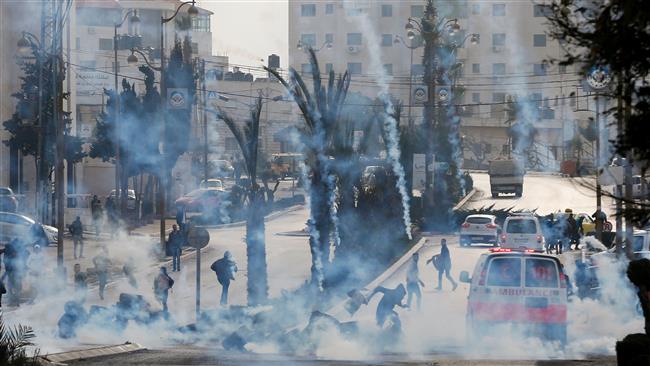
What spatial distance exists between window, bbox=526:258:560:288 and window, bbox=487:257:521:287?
0.57 ft

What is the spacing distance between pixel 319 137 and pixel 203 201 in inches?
1085

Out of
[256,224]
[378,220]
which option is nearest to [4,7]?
[378,220]

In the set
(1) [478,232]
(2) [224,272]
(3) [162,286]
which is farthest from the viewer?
(1) [478,232]

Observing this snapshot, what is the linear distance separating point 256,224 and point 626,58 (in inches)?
872

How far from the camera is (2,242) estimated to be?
40.5m

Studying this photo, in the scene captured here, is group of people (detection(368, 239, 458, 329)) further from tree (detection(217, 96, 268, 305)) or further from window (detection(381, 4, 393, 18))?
window (detection(381, 4, 393, 18))

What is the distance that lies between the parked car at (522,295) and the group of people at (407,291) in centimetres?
236

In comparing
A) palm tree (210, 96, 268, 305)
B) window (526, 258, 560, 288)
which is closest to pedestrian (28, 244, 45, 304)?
palm tree (210, 96, 268, 305)

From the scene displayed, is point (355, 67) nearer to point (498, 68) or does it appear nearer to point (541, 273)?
point (498, 68)

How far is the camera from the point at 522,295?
1972 centimetres

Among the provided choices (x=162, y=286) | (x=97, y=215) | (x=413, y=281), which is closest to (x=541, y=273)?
(x=413, y=281)

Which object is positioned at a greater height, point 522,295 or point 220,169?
point 220,169

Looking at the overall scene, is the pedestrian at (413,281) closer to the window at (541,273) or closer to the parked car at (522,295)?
the parked car at (522,295)

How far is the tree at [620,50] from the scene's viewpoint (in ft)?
27.5
